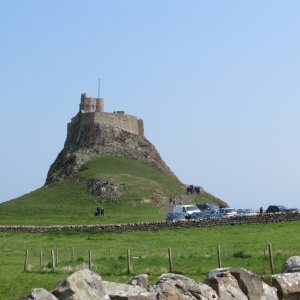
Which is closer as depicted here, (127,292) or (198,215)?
(127,292)

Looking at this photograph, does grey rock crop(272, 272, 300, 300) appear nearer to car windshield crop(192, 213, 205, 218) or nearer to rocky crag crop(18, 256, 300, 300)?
rocky crag crop(18, 256, 300, 300)

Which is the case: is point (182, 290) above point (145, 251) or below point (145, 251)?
below

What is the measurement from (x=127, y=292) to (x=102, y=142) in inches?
5438

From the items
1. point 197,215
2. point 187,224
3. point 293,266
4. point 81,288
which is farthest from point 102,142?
point 81,288

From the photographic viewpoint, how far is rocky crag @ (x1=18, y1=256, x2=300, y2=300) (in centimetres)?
1323

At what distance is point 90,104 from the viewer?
541ft

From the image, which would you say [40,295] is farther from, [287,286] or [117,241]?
[117,241]

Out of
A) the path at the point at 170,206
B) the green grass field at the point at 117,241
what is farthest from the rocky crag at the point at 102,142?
the path at the point at 170,206

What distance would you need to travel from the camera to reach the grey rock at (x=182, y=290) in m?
14.2

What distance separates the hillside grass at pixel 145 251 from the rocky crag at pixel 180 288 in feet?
19.7

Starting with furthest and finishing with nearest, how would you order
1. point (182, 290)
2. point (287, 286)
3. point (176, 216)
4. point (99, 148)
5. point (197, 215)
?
point (99, 148) < point (197, 215) < point (176, 216) < point (287, 286) < point (182, 290)

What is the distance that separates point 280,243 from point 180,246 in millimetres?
8263

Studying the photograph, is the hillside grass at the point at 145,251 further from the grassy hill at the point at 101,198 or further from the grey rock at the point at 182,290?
the grassy hill at the point at 101,198

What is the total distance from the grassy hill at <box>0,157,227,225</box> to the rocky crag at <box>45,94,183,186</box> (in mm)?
3960
